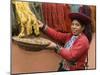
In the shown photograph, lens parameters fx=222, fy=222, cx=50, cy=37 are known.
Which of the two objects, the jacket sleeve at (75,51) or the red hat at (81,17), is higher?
the red hat at (81,17)

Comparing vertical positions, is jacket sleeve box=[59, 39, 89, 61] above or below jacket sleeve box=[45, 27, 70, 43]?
below

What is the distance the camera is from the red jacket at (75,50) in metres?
2.43

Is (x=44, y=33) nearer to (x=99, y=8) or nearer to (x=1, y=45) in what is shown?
(x=1, y=45)

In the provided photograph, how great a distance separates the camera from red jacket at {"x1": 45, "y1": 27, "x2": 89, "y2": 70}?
2432 millimetres

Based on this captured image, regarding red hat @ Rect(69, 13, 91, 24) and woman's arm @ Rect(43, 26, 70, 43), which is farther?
red hat @ Rect(69, 13, 91, 24)

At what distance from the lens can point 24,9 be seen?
2.28m

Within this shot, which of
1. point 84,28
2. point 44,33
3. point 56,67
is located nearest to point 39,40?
point 44,33

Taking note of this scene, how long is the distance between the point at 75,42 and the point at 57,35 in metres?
0.24

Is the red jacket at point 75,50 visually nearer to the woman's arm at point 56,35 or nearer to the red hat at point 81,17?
the woman's arm at point 56,35

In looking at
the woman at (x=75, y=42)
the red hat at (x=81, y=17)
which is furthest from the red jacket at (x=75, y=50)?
the red hat at (x=81, y=17)

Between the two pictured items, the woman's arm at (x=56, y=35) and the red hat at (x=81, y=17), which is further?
the red hat at (x=81, y=17)

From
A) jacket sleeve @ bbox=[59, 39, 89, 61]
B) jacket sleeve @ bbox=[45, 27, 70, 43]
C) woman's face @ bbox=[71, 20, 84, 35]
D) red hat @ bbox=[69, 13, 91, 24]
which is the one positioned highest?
red hat @ bbox=[69, 13, 91, 24]

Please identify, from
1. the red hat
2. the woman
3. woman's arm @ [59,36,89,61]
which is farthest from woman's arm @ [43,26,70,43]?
the red hat

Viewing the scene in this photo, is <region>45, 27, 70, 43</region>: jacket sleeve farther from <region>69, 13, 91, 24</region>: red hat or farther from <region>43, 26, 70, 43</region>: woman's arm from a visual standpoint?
<region>69, 13, 91, 24</region>: red hat
